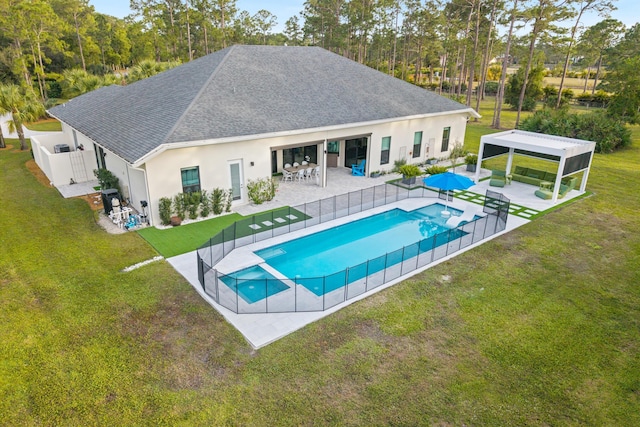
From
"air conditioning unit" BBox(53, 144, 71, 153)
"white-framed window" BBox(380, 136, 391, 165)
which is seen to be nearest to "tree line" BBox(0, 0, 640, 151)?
"air conditioning unit" BBox(53, 144, 71, 153)

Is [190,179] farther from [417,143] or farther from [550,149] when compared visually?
[550,149]

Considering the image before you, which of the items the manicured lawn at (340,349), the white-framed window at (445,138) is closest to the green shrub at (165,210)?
the manicured lawn at (340,349)

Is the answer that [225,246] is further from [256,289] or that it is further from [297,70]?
[297,70]

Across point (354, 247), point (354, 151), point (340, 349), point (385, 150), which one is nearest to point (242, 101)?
point (354, 151)

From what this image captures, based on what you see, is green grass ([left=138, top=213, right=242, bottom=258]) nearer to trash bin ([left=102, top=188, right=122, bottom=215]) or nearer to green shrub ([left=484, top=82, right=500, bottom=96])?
trash bin ([left=102, top=188, right=122, bottom=215])

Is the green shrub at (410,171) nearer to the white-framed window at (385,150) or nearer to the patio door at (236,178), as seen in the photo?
the white-framed window at (385,150)
